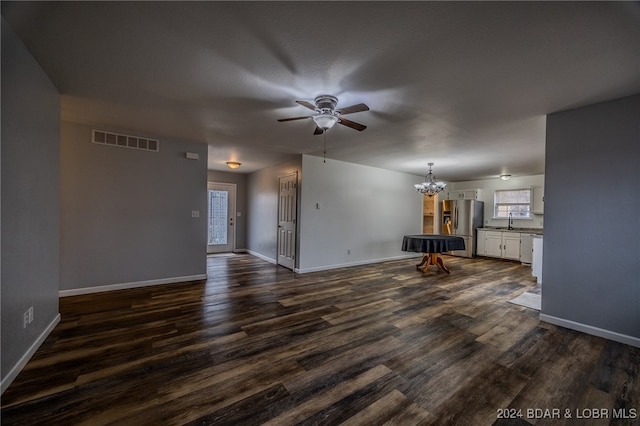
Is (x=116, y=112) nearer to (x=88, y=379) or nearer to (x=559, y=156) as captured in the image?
(x=88, y=379)

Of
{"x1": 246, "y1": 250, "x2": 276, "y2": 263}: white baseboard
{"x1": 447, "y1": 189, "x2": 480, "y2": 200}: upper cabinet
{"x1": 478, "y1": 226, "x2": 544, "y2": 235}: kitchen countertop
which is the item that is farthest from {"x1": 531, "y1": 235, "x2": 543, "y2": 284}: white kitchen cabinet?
{"x1": 246, "y1": 250, "x2": 276, "y2": 263}: white baseboard

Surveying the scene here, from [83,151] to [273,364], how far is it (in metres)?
4.02

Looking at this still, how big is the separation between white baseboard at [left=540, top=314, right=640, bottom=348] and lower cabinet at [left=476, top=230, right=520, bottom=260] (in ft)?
15.0

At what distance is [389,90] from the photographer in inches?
96.7

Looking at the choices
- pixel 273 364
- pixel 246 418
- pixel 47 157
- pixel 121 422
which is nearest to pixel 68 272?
pixel 47 157

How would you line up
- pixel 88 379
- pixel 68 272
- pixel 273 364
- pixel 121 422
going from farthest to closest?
pixel 68 272
pixel 273 364
pixel 88 379
pixel 121 422

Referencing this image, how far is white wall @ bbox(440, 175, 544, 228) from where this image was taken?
7091 mm

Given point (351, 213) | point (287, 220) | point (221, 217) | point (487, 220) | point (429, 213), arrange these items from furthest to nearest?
1. point (429, 213)
2. point (487, 220)
3. point (221, 217)
4. point (351, 213)
5. point (287, 220)

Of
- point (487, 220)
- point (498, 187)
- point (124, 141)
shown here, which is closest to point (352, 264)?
point (124, 141)

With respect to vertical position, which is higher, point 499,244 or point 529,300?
point 499,244

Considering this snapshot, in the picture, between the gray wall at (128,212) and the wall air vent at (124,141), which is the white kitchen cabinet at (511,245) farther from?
the wall air vent at (124,141)

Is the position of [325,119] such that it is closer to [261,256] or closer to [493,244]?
[261,256]

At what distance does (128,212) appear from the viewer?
4008mm

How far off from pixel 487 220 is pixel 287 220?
21.1ft
